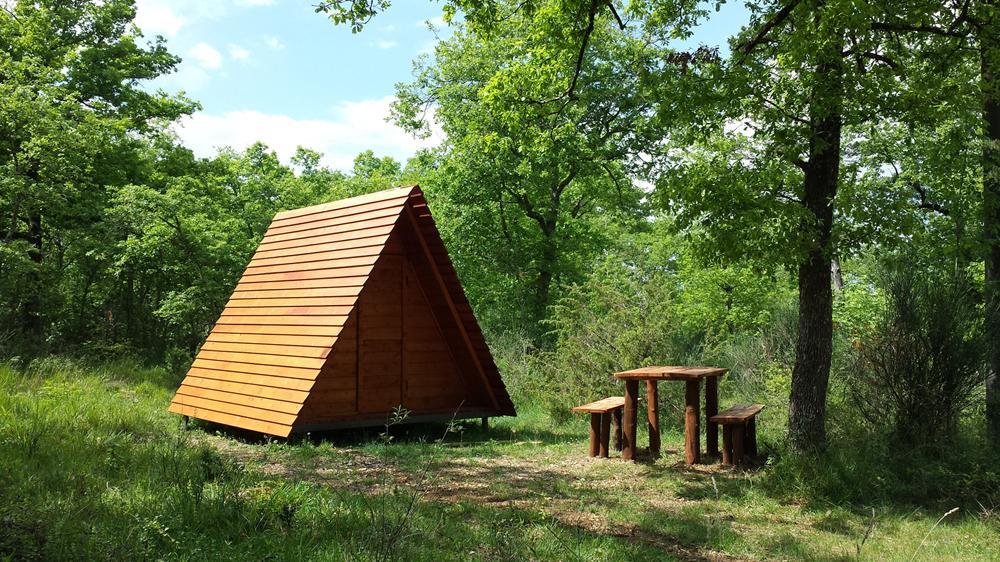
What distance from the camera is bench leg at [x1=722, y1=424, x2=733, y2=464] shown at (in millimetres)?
7957

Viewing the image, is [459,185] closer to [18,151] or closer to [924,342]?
[18,151]

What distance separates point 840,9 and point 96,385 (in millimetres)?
11540

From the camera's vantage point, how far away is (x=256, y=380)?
981 centimetres

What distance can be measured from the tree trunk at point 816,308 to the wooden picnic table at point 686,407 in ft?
3.10

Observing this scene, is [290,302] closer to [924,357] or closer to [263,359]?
[263,359]

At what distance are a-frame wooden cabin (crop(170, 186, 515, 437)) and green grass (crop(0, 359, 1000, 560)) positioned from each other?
74 cm

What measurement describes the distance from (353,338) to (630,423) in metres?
3.88

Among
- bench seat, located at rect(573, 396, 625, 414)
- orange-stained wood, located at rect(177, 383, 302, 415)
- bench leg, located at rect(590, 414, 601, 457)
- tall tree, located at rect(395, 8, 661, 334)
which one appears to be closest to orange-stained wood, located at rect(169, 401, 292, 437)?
orange-stained wood, located at rect(177, 383, 302, 415)

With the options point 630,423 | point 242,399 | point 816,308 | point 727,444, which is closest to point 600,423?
point 630,423

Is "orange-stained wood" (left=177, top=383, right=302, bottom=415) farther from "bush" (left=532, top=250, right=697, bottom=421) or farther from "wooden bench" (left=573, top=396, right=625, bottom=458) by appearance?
"bush" (left=532, top=250, right=697, bottom=421)

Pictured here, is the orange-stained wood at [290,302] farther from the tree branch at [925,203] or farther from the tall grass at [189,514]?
the tree branch at [925,203]

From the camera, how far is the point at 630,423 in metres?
8.55

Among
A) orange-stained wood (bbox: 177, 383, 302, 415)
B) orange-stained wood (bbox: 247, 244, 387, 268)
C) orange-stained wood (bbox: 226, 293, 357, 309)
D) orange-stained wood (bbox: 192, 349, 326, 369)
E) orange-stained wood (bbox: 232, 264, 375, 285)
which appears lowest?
orange-stained wood (bbox: 177, 383, 302, 415)

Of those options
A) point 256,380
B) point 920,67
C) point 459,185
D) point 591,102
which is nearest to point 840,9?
point 920,67
